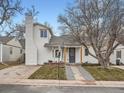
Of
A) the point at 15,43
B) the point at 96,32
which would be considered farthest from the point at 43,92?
the point at 15,43

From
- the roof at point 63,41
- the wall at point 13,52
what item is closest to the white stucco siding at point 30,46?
the roof at point 63,41

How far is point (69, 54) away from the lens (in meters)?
33.6

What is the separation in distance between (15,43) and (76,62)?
14.6 metres

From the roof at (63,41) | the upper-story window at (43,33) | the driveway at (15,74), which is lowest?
the driveway at (15,74)

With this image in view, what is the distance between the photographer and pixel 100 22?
2486 cm

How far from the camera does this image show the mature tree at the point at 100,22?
23781 mm

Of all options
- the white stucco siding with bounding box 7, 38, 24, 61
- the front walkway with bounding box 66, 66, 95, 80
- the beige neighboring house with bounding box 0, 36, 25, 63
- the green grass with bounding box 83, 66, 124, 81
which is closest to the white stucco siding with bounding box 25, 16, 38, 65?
the beige neighboring house with bounding box 0, 36, 25, 63

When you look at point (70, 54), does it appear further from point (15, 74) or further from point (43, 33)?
point (15, 74)

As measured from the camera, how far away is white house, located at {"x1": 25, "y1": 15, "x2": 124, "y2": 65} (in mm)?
31297

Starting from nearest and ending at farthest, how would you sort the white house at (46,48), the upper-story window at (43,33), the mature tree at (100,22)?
the mature tree at (100,22) < the white house at (46,48) < the upper-story window at (43,33)

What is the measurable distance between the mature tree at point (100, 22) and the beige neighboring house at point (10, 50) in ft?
47.8

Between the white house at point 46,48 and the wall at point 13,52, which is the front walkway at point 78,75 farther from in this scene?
the wall at point 13,52

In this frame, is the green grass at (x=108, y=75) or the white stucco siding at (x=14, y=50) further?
the white stucco siding at (x=14, y=50)

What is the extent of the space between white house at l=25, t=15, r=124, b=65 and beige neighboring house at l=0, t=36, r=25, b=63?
228 inches
